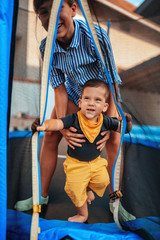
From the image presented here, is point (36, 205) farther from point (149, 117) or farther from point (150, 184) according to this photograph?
point (149, 117)

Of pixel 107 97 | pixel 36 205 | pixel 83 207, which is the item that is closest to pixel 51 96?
pixel 107 97

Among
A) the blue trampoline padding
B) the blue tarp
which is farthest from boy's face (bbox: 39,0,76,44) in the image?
the blue trampoline padding

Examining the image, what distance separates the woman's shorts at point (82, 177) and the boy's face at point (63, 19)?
62cm

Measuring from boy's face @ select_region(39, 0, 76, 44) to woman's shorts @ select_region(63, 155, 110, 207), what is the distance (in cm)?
62

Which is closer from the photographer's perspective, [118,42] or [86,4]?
[86,4]

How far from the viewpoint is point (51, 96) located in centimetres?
204

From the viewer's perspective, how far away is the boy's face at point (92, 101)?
40.1 inches

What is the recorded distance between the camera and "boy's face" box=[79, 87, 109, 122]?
102 centimetres

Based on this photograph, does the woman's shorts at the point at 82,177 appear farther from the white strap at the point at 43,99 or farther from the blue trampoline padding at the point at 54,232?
the white strap at the point at 43,99

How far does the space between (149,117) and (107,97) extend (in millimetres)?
295

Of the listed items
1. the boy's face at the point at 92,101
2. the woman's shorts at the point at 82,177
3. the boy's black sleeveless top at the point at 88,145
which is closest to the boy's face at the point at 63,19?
the boy's face at the point at 92,101

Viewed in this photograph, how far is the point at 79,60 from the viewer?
1029mm

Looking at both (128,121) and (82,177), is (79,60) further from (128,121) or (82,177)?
(82,177)

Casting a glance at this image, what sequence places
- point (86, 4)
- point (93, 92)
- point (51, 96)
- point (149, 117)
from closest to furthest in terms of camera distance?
point (86, 4)
point (149, 117)
point (93, 92)
point (51, 96)
